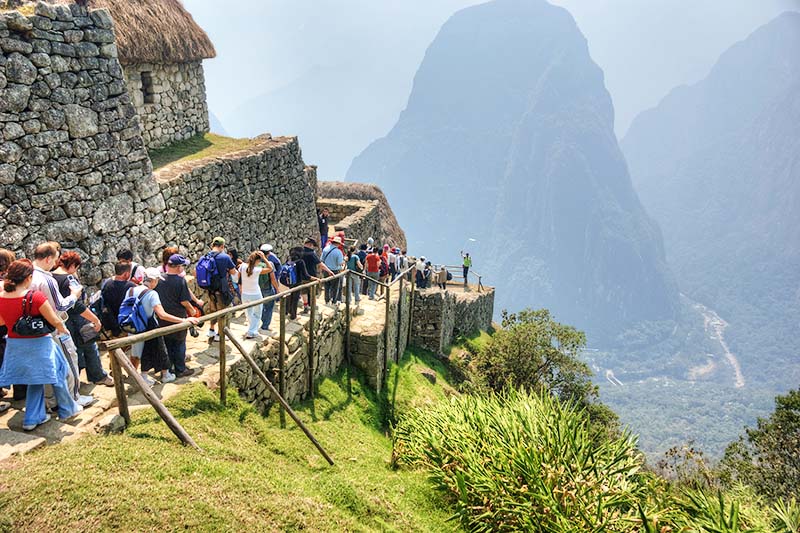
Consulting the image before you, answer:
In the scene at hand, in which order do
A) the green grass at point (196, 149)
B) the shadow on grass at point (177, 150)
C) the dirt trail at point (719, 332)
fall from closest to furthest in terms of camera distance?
the shadow on grass at point (177, 150), the green grass at point (196, 149), the dirt trail at point (719, 332)

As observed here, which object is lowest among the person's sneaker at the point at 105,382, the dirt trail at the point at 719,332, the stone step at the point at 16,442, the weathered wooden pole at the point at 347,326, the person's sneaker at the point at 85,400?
the dirt trail at the point at 719,332

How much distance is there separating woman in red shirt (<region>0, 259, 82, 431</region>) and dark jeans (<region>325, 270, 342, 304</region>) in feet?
21.7

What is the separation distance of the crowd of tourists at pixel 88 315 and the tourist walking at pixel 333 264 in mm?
2229

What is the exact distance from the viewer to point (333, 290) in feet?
39.3

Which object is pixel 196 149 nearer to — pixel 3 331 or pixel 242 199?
pixel 242 199

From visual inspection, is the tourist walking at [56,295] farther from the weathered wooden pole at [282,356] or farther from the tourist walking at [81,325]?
the weathered wooden pole at [282,356]

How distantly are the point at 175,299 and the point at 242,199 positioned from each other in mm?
8154

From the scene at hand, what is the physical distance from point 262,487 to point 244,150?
39.5 feet

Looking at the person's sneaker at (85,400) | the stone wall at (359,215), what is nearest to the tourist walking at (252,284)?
the person's sneaker at (85,400)

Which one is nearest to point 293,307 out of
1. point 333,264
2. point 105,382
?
point 333,264

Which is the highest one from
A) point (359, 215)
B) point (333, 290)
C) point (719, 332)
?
point (333, 290)

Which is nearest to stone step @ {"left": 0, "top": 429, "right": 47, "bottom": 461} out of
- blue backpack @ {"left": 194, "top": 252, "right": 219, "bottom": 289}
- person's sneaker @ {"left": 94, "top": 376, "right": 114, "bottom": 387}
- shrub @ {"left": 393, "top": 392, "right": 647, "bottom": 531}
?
person's sneaker @ {"left": 94, "top": 376, "right": 114, "bottom": 387}

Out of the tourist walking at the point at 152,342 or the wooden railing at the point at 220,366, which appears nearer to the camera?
the wooden railing at the point at 220,366

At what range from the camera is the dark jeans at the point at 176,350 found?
6.79 metres
